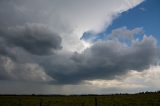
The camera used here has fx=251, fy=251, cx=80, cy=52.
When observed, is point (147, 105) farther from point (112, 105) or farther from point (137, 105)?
point (112, 105)

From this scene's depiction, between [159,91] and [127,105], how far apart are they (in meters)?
31.3

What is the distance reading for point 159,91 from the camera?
67.2 meters

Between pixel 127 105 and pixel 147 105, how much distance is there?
305 centimetres

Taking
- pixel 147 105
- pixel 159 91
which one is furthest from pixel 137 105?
pixel 159 91

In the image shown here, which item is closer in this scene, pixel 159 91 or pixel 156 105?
pixel 156 105

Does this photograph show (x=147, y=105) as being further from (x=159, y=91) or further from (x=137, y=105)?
(x=159, y=91)

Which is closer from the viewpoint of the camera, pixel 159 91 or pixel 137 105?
pixel 137 105

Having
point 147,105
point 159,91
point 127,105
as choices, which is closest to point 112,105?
point 127,105

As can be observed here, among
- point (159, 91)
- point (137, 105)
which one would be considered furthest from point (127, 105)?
point (159, 91)

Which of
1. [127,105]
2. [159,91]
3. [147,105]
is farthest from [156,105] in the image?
[159,91]

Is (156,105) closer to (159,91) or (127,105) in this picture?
(127,105)

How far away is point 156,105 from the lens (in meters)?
37.8

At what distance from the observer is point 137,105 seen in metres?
38.7

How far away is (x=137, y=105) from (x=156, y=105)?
2810 millimetres
